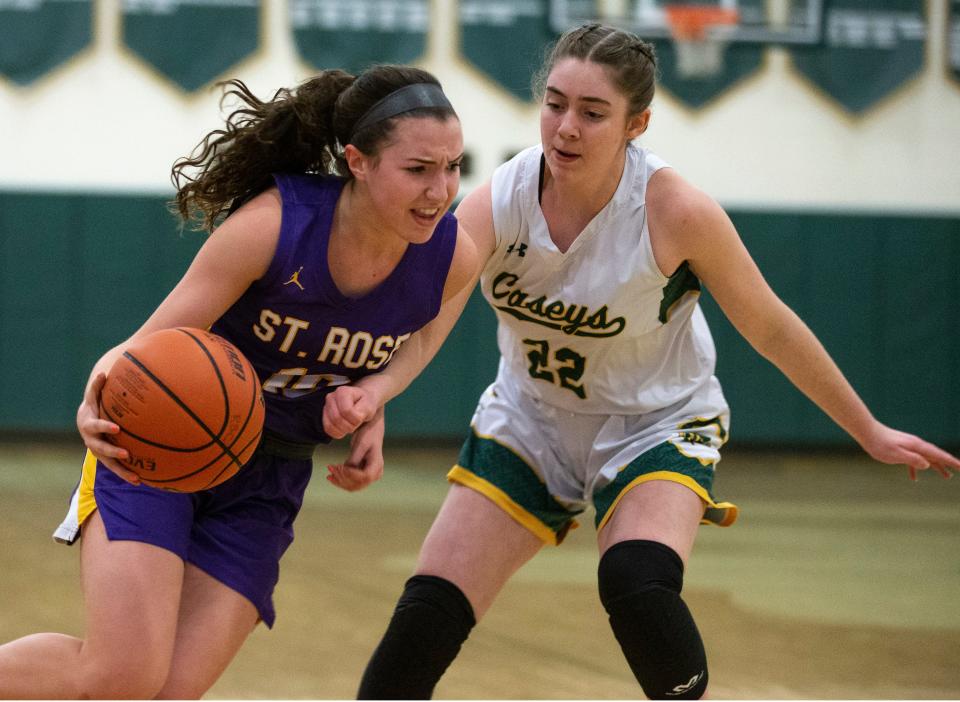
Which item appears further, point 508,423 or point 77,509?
point 508,423

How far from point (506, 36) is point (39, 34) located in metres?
2.87

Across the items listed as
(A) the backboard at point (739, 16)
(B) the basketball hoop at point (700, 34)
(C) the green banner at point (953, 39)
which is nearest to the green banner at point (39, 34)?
(A) the backboard at point (739, 16)

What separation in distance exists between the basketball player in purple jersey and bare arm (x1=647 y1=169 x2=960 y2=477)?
0.44 meters

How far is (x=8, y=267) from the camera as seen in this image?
751 centimetres

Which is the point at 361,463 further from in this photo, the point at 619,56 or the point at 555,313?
the point at 619,56

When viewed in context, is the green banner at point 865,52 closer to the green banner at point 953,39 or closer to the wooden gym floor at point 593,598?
the green banner at point 953,39

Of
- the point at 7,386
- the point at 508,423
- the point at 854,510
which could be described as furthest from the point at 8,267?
the point at 508,423

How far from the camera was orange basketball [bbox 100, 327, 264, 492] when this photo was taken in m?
2.22

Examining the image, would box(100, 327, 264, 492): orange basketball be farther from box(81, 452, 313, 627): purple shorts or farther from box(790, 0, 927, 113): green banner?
box(790, 0, 927, 113): green banner

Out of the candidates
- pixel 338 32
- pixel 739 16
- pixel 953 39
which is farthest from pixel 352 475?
pixel 953 39

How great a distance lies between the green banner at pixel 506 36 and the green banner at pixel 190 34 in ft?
4.40

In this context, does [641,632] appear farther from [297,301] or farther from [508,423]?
[297,301]

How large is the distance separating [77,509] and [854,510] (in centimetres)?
475

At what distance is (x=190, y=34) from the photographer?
310 inches
